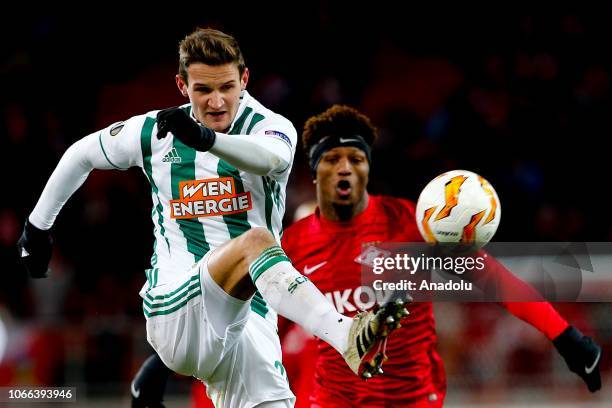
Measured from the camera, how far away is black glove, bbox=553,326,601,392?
4781 mm

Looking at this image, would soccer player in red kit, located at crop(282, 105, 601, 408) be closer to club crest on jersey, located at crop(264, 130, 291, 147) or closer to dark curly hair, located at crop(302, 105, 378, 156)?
dark curly hair, located at crop(302, 105, 378, 156)

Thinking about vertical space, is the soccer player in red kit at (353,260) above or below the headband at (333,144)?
below

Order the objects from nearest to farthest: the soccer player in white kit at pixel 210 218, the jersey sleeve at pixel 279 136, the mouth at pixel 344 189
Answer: the jersey sleeve at pixel 279 136
the soccer player in white kit at pixel 210 218
the mouth at pixel 344 189

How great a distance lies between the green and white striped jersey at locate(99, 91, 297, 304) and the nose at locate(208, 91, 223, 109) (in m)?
0.15

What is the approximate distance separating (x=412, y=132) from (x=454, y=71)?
50.1 inches

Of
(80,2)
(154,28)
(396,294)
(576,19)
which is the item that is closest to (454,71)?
(576,19)

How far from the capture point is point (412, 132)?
10.4 m

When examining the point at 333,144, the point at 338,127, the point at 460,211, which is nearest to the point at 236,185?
the point at 460,211

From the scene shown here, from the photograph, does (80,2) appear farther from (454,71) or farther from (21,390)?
(21,390)

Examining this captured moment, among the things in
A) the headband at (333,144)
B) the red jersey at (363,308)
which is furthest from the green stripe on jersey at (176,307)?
the headband at (333,144)

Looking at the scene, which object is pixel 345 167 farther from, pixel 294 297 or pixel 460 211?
pixel 294 297

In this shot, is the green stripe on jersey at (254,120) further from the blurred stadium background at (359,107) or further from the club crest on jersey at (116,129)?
the blurred stadium background at (359,107)

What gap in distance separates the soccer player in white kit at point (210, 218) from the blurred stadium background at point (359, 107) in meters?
3.79

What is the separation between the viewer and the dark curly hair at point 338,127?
5.78 m
